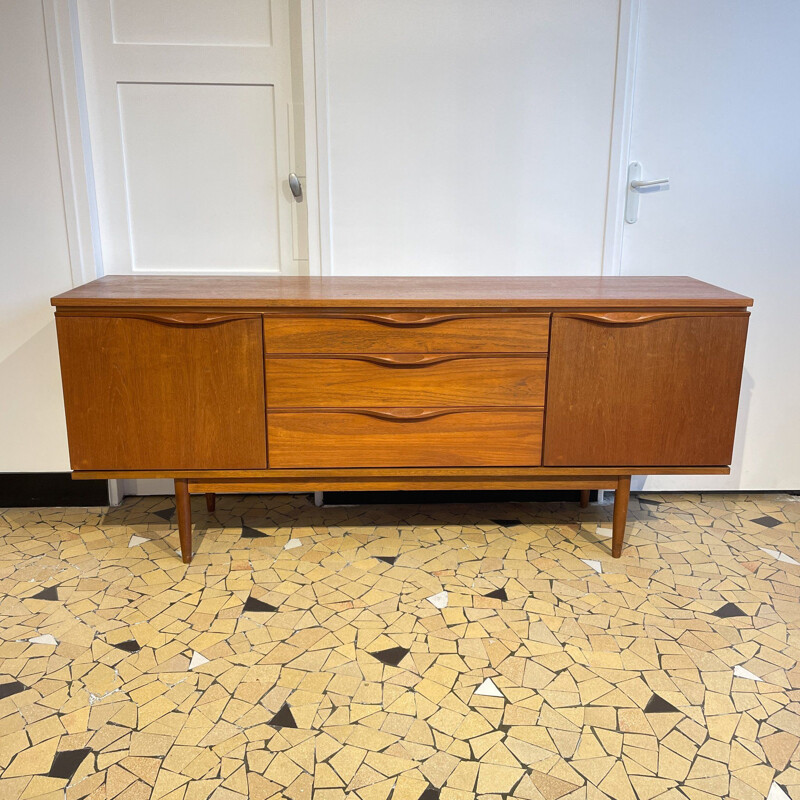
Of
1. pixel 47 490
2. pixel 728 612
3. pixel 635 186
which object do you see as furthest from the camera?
pixel 47 490

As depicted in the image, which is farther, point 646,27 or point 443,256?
point 443,256

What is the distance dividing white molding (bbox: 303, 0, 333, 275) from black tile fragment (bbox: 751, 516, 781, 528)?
170 cm

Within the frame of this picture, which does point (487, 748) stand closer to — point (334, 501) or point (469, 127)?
point (334, 501)

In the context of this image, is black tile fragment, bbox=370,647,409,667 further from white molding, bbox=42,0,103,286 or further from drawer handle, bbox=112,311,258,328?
white molding, bbox=42,0,103,286

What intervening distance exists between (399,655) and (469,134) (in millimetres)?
1646

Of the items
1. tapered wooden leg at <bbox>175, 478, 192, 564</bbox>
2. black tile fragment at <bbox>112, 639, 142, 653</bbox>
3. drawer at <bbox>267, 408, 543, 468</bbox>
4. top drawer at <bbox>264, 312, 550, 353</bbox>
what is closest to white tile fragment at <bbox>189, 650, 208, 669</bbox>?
black tile fragment at <bbox>112, 639, 142, 653</bbox>

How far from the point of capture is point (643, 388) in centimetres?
221

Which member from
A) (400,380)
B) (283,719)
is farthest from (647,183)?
(283,719)

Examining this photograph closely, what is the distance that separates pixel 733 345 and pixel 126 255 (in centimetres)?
195

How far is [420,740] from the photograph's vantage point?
162 cm

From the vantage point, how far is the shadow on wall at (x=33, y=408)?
2.59 m

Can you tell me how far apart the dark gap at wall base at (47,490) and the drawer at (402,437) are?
34.7 inches

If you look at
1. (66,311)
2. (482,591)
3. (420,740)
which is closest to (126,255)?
(66,311)

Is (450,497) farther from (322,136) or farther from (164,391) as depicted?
(322,136)
